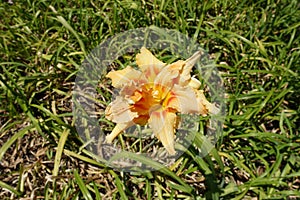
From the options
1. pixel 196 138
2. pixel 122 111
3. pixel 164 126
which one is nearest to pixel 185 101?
pixel 164 126

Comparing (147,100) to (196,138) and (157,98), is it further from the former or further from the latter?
(196,138)

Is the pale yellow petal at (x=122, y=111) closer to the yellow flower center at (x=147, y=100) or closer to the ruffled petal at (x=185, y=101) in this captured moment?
the yellow flower center at (x=147, y=100)

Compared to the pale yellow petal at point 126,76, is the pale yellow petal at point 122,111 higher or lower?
lower

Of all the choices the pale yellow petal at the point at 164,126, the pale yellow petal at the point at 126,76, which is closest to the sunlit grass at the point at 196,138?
the pale yellow petal at the point at 164,126

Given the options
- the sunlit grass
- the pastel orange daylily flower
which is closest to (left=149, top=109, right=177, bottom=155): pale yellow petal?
the pastel orange daylily flower

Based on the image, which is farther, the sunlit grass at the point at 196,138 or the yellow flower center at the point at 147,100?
the sunlit grass at the point at 196,138

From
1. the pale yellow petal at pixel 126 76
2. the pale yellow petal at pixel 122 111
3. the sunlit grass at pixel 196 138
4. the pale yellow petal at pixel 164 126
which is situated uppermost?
the pale yellow petal at pixel 126 76
